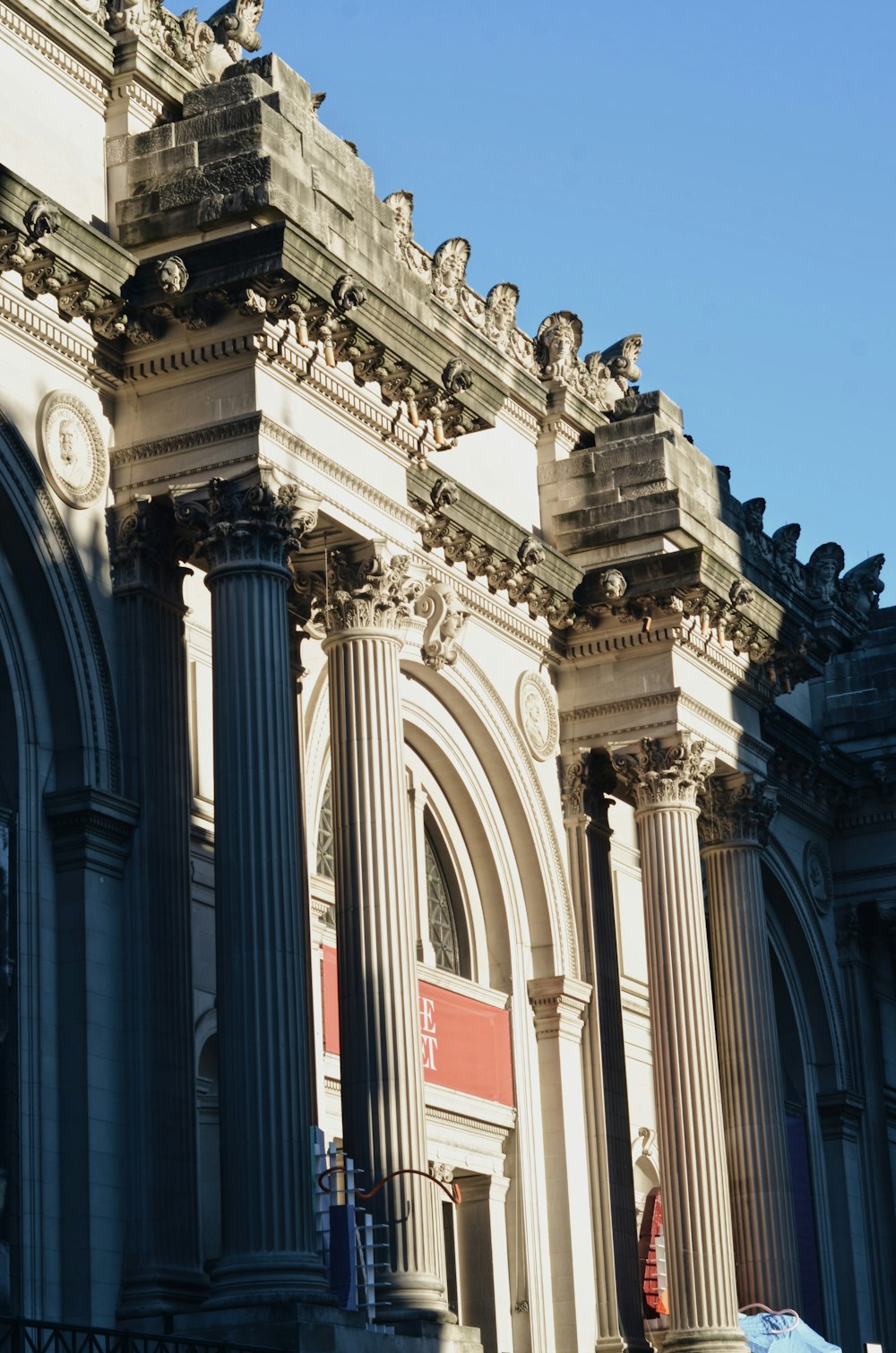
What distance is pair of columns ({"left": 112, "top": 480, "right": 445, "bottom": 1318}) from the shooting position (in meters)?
22.1

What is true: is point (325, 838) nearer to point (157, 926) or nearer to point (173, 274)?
point (157, 926)

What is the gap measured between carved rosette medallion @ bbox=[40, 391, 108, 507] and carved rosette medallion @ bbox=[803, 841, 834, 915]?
68.1ft

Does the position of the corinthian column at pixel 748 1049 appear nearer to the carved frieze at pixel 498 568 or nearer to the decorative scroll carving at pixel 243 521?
the carved frieze at pixel 498 568

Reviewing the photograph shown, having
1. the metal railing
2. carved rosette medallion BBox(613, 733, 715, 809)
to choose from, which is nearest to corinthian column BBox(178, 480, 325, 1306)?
the metal railing

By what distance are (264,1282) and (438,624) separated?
11170 mm

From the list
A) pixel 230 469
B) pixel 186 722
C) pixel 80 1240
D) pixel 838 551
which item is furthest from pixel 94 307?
pixel 838 551

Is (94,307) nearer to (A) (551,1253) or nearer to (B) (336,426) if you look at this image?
(B) (336,426)

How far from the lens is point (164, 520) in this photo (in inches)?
975

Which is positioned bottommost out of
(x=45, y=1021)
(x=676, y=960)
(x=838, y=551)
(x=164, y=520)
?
(x=45, y=1021)

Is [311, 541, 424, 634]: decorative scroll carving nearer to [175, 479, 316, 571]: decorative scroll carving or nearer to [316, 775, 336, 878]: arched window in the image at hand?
[175, 479, 316, 571]: decorative scroll carving

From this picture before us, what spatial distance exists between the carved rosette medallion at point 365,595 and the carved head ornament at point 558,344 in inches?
374

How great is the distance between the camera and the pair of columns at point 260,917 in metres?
22.1

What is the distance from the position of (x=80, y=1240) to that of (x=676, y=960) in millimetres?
11348

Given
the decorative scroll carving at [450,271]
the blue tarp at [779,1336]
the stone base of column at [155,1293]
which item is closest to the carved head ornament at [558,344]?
the decorative scroll carving at [450,271]
